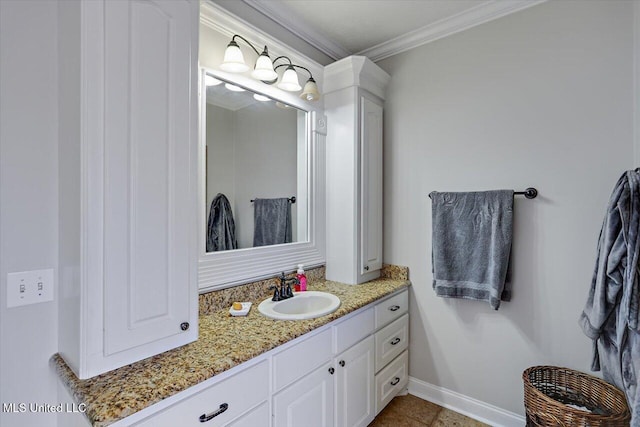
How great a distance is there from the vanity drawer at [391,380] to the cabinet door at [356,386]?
0.28 ft

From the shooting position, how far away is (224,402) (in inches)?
42.7

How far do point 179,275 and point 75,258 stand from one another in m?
0.32

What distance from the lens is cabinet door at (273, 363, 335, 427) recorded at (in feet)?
4.28

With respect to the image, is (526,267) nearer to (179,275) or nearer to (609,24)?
(609,24)

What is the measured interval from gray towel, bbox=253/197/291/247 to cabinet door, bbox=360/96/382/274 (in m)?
0.53

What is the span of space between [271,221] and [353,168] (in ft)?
2.18

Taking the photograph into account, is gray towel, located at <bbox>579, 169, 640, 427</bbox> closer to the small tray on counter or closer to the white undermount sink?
the white undermount sink

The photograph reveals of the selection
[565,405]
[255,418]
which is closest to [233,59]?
[255,418]

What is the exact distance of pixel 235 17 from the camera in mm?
1664

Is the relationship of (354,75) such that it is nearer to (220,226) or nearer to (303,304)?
(220,226)

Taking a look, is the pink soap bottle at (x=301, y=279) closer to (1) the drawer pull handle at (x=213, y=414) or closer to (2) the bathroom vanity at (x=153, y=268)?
(2) the bathroom vanity at (x=153, y=268)

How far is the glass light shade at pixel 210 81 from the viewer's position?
1.60 metres

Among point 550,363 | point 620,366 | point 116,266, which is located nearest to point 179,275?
point 116,266

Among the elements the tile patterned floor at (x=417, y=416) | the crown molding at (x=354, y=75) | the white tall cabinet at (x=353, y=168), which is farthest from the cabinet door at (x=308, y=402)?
the crown molding at (x=354, y=75)
